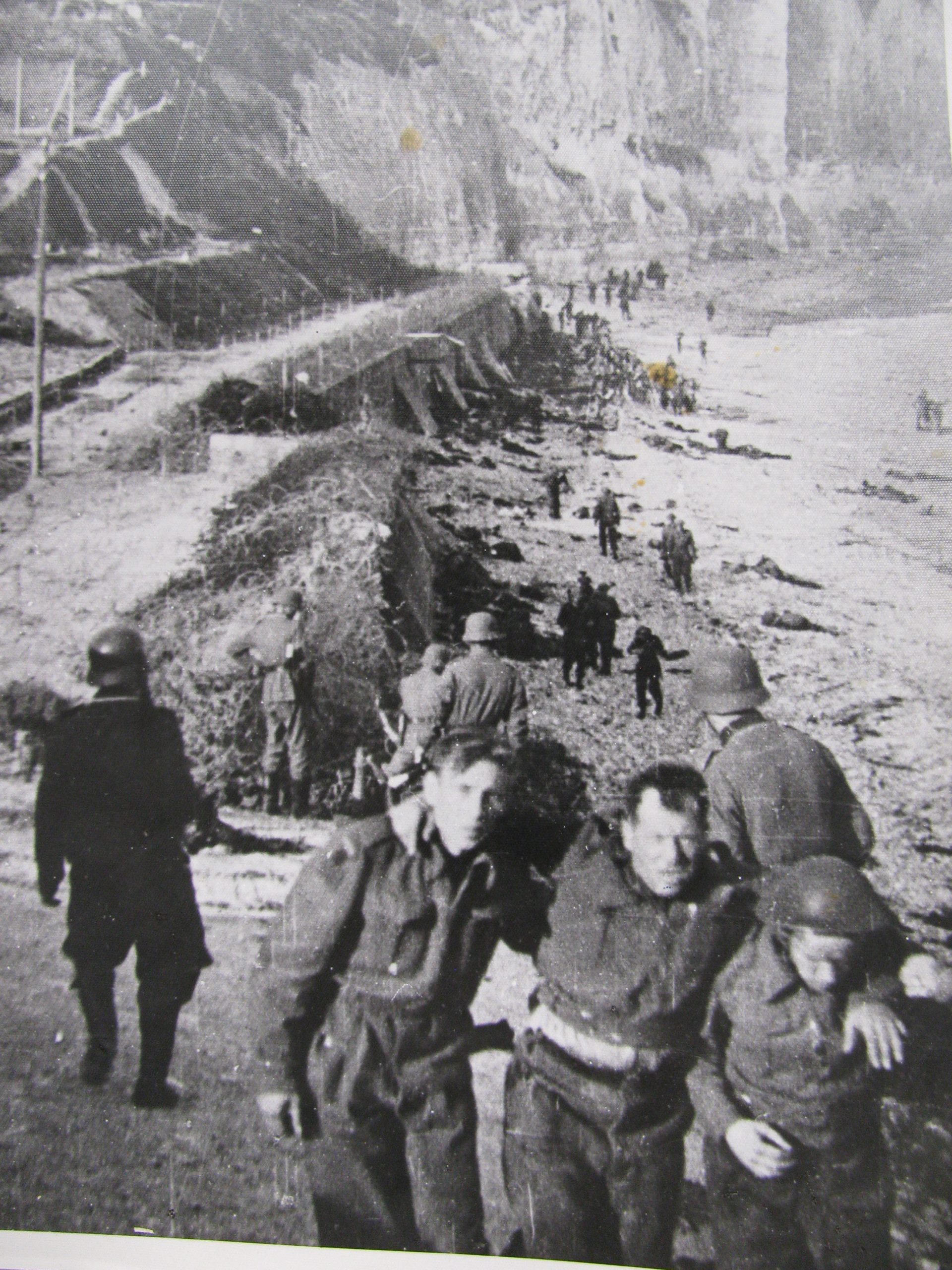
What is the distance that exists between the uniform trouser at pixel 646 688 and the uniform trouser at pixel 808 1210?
890 mm

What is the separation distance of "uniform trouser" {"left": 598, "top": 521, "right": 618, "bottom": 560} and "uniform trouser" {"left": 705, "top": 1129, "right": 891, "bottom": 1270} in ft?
4.18

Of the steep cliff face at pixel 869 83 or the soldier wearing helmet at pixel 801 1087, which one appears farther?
the steep cliff face at pixel 869 83

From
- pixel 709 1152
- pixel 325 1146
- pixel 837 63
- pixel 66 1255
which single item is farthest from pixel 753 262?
pixel 66 1255

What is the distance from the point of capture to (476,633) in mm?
1756

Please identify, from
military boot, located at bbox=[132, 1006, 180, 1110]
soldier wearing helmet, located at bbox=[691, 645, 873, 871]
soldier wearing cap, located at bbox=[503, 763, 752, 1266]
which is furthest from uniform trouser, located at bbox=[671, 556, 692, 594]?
military boot, located at bbox=[132, 1006, 180, 1110]

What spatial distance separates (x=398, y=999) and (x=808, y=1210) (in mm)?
894

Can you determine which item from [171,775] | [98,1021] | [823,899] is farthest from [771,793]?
[98,1021]

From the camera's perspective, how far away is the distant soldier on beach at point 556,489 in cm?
185

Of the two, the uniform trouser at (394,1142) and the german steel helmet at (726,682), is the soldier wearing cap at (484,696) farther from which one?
the uniform trouser at (394,1142)

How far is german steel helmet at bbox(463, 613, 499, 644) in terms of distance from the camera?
176 cm

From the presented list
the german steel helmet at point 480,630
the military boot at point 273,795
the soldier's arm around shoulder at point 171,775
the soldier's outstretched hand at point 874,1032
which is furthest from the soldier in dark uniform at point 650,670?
the soldier's arm around shoulder at point 171,775

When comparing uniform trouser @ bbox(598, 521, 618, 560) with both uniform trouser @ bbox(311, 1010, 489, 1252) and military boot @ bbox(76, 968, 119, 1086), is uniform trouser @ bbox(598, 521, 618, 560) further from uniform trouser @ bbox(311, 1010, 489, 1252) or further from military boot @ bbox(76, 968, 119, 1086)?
military boot @ bbox(76, 968, 119, 1086)

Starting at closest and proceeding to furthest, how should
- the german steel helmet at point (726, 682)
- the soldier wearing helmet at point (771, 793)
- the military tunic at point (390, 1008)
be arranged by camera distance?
the military tunic at point (390, 1008) < the soldier wearing helmet at point (771, 793) < the german steel helmet at point (726, 682)

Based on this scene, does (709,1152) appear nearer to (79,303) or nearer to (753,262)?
Answer: (753,262)
